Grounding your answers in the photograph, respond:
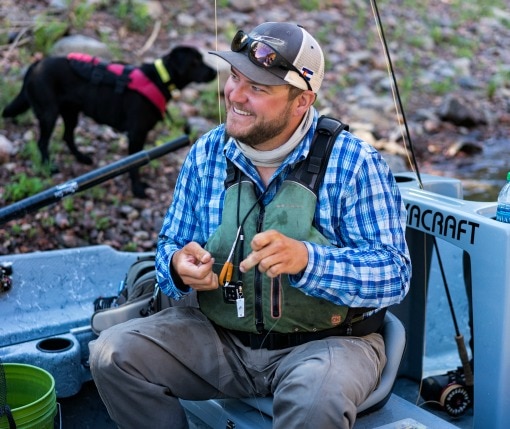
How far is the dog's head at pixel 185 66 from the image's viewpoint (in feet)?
19.5

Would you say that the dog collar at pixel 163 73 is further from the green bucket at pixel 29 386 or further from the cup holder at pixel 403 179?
the green bucket at pixel 29 386

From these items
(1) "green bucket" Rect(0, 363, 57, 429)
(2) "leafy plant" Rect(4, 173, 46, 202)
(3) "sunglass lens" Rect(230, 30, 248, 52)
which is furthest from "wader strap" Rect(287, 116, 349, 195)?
(2) "leafy plant" Rect(4, 173, 46, 202)

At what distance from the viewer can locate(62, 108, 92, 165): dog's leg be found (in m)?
6.03

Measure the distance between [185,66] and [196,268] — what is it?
150 inches

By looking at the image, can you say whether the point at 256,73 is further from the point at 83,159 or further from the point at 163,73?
the point at 83,159

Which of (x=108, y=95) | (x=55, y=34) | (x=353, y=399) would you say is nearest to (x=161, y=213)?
(x=108, y=95)

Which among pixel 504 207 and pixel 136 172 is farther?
pixel 136 172

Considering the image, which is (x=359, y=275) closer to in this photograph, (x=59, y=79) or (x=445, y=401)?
(x=445, y=401)

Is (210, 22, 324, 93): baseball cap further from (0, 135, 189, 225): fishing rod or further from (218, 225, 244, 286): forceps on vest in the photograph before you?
(0, 135, 189, 225): fishing rod

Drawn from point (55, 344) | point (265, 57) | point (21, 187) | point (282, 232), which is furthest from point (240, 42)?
point (21, 187)

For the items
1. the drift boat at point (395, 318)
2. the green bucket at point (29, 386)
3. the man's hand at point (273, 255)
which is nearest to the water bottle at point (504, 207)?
the drift boat at point (395, 318)

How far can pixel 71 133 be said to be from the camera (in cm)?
613

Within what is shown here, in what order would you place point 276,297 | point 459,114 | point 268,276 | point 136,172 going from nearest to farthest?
point 268,276, point 276,297, point 136,172, point 459,114

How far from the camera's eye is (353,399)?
2307mm
